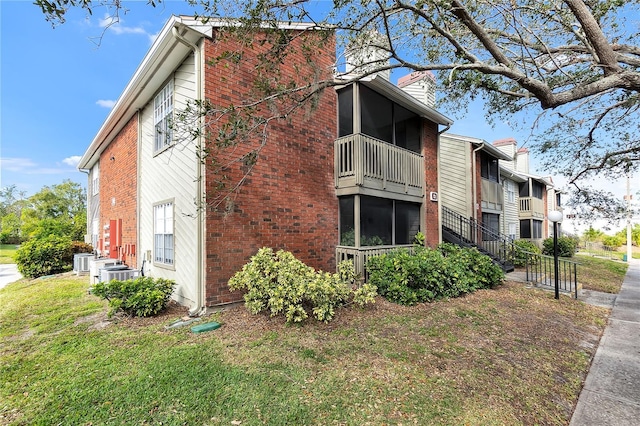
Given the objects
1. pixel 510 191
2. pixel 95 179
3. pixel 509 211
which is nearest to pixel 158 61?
pixel 95 179

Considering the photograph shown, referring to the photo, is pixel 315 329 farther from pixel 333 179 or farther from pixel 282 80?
pixel 282 80

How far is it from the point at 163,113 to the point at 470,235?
12.3 meters

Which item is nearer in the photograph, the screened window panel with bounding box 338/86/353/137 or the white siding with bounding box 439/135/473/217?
the screened window panel with bounding box 338/86/353/137

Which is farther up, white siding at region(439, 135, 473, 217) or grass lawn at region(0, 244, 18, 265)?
white siding at region(439, 135, 473, 217)

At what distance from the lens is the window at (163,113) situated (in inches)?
276

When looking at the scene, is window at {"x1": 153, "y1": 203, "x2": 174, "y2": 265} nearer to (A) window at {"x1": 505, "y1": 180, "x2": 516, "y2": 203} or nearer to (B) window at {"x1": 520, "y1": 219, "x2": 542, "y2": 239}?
(A) window at {"x1": 505, "y1": 180, "x2": 516, "y2": 203}

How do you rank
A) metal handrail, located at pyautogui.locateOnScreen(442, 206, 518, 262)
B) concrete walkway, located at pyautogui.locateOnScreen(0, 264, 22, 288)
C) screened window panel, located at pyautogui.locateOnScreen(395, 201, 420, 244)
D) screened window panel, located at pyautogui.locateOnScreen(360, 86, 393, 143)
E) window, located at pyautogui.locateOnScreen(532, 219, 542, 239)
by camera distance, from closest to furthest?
screened window panel, located at pyautogui.locateOnScreen(360, 86, 393, 143) → screened window panel, located at pyautogui.locateOnScreen(395, 201, 420, 244) → concrete walkway, located at pyautogui.locateOnScreen(0, 264, 22, 288) → metal handrail, located at pyautogui.locateOnScreen(442, 206, 518, 262) → window, located at pyautogui.locateOnScreen(532, 219, 542, 239)

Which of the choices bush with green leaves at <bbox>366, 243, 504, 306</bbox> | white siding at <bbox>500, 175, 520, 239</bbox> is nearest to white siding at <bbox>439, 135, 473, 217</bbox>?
bush with green leaves at <bbox>366, 243, 504, 306</bbox>

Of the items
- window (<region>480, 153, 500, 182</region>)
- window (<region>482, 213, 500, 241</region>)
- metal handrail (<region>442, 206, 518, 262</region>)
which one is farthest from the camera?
A: window (<region>480, 153, 500, 182</region>)

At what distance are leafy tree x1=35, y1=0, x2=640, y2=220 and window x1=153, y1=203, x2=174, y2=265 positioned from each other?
347 cm

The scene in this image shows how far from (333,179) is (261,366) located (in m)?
5.26

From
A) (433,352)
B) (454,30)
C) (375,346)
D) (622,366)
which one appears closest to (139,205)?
(375,346)

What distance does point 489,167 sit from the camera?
15.1 metres

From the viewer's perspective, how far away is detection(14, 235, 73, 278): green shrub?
10.6 m
